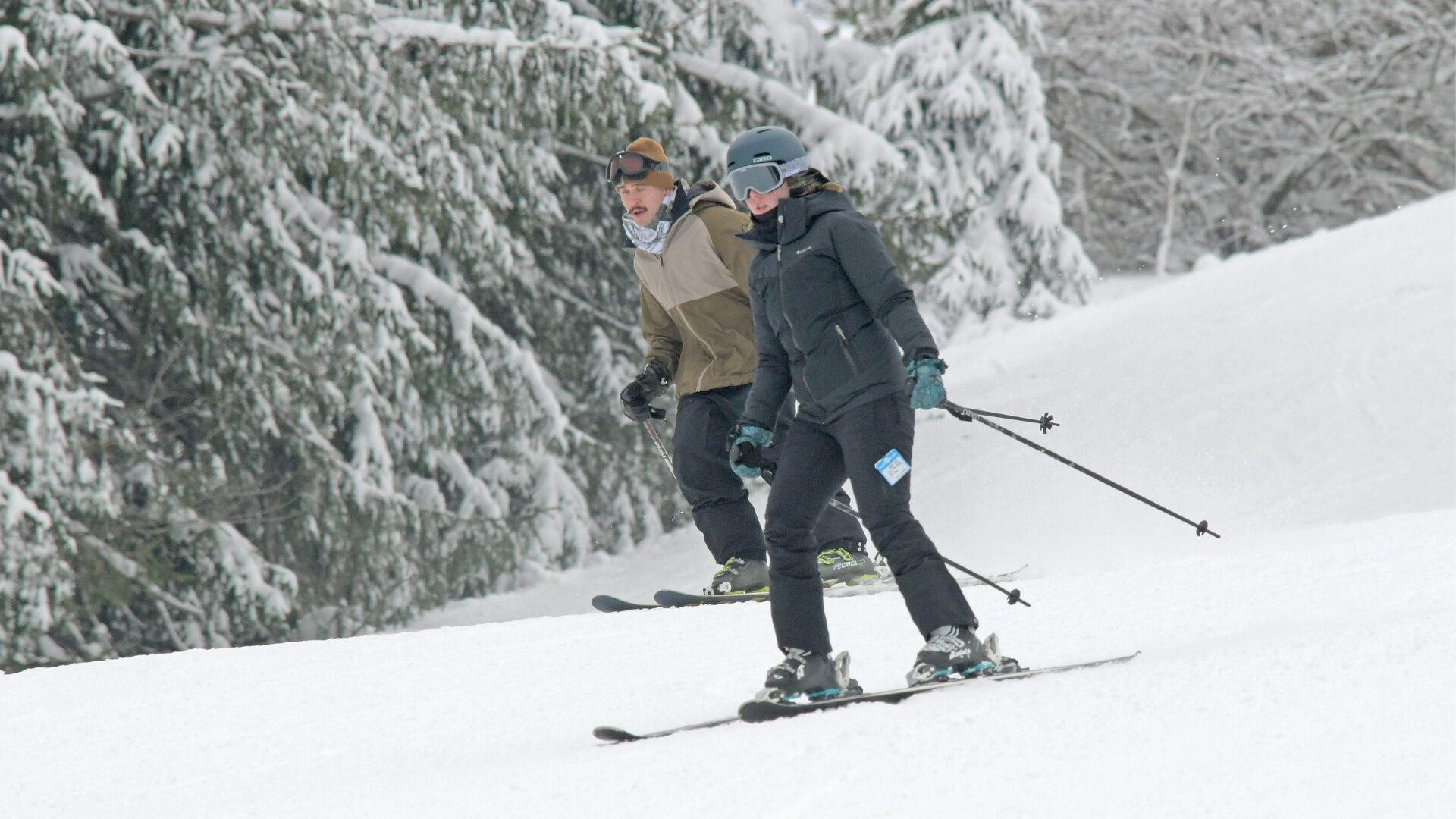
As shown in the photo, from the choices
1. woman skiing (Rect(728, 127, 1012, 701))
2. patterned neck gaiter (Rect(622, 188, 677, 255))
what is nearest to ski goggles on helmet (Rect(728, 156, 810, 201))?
woman skiing (Rect(728, 127, 1012, 701))

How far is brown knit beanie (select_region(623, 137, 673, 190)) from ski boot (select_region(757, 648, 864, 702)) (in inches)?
94.3

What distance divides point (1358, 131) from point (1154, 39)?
136 inches

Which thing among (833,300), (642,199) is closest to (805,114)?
(642,199)

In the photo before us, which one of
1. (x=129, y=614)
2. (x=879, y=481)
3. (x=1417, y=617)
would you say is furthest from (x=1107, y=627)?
(x=129, y=614)

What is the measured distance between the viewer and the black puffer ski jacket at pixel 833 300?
14.1ft

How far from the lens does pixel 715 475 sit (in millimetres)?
6492

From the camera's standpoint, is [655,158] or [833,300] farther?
[655,158]

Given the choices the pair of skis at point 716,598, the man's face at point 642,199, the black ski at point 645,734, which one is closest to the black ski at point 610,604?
the pair of skis at point 716,598

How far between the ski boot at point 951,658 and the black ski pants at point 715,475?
1.99m

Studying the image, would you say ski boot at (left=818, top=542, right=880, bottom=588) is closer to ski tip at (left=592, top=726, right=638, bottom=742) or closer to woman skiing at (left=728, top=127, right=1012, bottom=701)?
woman skiing at (left=728, top=127, right=1012, bottom=701)

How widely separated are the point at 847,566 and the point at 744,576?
1.48 ft

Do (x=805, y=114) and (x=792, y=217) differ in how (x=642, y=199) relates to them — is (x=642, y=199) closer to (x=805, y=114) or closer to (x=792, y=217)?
(x=792, y=217)

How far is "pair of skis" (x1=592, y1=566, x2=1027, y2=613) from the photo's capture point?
264 inches

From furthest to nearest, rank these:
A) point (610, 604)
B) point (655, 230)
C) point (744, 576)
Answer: point (610, 604) → point (744, 576) → point (655, 230)
